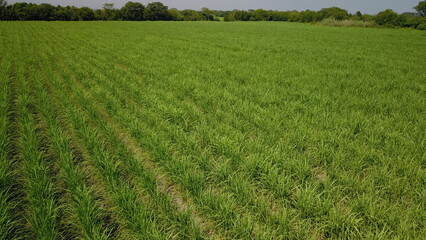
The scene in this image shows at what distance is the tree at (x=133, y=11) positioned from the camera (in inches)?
2842

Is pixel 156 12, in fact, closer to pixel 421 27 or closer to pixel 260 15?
pixel 260 15

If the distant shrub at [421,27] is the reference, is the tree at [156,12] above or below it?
above

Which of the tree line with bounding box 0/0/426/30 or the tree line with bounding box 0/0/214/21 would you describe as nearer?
the tree line with bounding box 0/0/426/30

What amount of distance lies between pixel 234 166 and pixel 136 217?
1.48 m

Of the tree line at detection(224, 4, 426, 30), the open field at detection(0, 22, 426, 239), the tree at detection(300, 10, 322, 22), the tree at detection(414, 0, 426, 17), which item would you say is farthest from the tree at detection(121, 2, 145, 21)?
the tree at detection(414, 0, 426, 17)

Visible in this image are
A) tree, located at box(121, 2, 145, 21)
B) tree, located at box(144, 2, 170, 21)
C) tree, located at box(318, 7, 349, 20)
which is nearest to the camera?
tree, located at box(121, 2, 145, 21)

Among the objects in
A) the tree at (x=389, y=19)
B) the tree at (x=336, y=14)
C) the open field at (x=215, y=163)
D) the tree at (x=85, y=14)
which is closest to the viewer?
the open field at (x=215, y=163)

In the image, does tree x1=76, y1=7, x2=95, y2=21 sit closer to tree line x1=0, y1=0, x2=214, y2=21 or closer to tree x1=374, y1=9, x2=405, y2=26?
tree line x1=0, y1=0, x2=214, y2=21

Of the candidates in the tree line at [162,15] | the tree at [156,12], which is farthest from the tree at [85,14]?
the tree at [156,12]

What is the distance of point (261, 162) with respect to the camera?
2973mm

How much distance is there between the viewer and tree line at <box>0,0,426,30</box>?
46844 millimetres

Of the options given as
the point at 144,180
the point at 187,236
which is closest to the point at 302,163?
the point at 187,236

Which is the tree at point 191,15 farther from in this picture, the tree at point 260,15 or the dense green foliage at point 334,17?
the tree at point 260,15

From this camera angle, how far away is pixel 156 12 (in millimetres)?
75812
